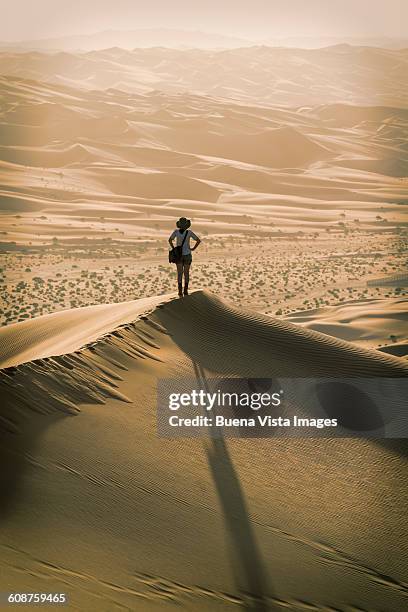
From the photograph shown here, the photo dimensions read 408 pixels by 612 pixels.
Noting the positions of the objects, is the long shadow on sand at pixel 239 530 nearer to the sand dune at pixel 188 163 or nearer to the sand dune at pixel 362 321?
the sand dune at pixel 362 321

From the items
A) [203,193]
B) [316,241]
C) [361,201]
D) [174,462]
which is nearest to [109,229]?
[316,241]

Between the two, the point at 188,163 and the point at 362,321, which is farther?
the point at 188,163

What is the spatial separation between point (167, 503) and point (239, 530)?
0.60 m

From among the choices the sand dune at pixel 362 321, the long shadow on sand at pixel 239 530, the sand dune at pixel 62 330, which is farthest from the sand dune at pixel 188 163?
the long shadow on sand at pixel 239 530

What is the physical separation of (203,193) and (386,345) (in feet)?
132

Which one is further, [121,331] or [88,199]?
[88,199]

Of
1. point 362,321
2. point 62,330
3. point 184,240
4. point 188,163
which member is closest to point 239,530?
point 184,240

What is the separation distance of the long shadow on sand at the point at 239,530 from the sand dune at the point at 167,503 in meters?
0.01

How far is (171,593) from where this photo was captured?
17.7 ft

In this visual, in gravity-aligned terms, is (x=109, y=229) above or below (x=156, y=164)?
below

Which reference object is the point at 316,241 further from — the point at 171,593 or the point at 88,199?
the point at 171,593

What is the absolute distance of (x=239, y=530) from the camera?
6125 mm

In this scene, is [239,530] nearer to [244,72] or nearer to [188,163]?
[188,163]

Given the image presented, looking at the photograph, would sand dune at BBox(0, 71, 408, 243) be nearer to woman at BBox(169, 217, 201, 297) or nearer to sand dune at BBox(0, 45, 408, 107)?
woman at BBox(169, 217, 201, 297)
